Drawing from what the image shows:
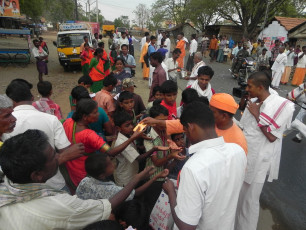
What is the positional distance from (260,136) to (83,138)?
191cm

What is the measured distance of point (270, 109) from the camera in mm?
2309

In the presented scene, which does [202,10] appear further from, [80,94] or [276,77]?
[80,94]

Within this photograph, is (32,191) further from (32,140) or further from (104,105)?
(104,105)

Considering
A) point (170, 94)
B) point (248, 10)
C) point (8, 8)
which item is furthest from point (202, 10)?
point (170, 94)

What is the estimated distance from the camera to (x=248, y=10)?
21.2 metres

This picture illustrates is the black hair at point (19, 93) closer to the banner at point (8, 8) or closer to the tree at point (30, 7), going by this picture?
the banner at point (8, 8)

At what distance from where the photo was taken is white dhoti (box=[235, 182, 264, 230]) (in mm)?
2441

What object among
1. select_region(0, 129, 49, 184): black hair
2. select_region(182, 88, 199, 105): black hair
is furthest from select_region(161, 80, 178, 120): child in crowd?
select_region(0, 129, 49, 184): black hair

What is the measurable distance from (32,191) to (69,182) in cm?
133

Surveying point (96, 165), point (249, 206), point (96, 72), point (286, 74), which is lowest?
point (249, 206)

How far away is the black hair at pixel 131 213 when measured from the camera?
1919 mm

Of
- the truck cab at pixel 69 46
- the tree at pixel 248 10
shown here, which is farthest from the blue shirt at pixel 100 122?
the tree at pixel 248 10

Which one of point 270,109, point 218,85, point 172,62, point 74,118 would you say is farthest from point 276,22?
point 74,118

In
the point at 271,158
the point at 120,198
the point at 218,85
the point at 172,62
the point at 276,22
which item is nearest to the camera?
the point at 120,198
